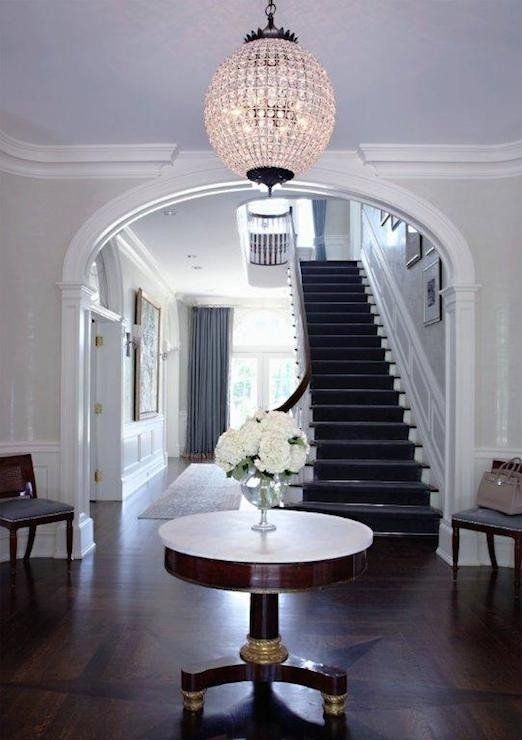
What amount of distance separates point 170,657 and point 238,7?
313 cm

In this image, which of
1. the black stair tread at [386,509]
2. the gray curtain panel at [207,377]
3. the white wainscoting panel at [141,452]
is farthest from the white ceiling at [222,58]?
the gray curtain panel at [207,377]

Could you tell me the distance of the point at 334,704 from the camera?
98.7 inches

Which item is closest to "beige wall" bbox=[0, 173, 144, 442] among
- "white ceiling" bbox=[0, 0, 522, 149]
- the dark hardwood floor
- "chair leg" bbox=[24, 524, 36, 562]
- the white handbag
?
"white ceiling" bbox=[0, 0, 522, 149]

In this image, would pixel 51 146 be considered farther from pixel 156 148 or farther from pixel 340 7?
pixel 340 7

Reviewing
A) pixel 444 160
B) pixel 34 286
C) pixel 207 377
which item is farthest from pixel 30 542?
pixel 207 377

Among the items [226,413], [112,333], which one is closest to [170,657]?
[112,333]

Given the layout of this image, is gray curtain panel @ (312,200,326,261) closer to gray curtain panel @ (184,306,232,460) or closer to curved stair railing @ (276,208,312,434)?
gray curtain panel @ (184,306,232,460)

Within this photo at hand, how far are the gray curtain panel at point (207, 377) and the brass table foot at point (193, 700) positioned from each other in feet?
31.2

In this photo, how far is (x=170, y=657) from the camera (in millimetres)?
3066

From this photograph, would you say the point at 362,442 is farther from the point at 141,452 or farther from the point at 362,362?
the point at 141,452

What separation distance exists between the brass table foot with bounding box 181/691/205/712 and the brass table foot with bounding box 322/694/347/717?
0.49 meters

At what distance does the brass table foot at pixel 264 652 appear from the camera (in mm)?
2646

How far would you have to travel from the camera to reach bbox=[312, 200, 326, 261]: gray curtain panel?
11.5m

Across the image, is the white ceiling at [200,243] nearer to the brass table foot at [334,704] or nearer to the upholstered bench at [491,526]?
the upholstered bench at [491,526]
